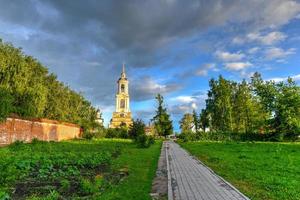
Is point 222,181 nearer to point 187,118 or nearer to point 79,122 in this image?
point 79,122

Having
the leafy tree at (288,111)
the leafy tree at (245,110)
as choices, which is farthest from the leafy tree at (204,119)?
the leafy tree at (288,111)

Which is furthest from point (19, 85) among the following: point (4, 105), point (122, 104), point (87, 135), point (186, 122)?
point (186, 122)

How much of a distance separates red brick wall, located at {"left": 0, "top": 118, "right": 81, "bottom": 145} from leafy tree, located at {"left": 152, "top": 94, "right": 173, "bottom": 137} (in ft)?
117

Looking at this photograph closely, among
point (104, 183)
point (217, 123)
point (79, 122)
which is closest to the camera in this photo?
point (104, 183)

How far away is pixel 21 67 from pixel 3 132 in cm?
1238

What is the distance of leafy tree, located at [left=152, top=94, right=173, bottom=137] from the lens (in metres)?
86.3

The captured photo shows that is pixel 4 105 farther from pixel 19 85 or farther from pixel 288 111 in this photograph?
pixel 288 111

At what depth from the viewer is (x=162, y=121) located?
86.2m

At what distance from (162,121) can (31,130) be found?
53.5 meters

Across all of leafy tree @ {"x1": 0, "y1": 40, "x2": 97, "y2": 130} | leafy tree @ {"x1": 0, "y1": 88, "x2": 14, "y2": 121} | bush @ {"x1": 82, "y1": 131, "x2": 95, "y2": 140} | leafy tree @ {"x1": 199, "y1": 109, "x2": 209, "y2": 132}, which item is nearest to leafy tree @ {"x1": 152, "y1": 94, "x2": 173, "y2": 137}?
Answer: leafy tree @ {"x1": 199, "y1": 109, "x2": 209, "y2": 132}

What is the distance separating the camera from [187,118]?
388 ft

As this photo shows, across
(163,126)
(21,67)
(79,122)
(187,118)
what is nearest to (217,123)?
(163,126)

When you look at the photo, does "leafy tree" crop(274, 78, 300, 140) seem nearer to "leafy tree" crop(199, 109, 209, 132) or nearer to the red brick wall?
"leafy tree" crop(199, 109, 209, 132)

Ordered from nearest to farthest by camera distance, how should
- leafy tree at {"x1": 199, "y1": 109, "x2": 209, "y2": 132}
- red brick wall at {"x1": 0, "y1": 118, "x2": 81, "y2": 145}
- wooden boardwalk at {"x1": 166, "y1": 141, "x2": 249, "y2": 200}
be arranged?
wooden boardwalk at {"x1": 166, "y1": 141, "x2": 249, "y2": 200}, red brick wall at {"x1": 0, "y1": 118, "x2": 81, "y2": 145}, leafy tree at {"x1": 199, "y1": 109, "x2": 209, "y2": 132}
